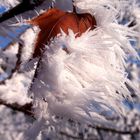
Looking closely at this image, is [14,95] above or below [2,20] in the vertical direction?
below

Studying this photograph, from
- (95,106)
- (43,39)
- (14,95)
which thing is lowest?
(14,95)

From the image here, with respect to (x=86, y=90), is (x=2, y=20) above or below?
above

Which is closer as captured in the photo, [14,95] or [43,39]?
[43,39]

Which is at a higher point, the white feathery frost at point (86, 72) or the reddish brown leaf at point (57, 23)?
the reddish brown leaf at point (57, 23)

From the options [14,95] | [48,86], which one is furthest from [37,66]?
[14,95]

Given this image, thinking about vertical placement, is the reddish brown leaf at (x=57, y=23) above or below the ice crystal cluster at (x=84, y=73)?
above

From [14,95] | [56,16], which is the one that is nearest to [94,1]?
[56,16]

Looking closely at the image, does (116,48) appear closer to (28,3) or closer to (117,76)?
(117,76)

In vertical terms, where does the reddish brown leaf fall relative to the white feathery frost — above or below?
above

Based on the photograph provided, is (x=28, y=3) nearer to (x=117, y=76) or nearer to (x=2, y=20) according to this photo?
(x=2, y=20)
